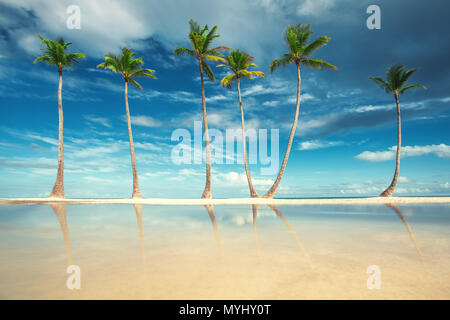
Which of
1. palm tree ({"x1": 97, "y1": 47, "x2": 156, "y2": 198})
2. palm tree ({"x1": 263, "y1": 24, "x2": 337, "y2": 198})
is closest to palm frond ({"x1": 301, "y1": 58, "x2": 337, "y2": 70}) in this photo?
palm tree ({"x1": 263, "y1": 24, "x2": 337, "y2": 198})

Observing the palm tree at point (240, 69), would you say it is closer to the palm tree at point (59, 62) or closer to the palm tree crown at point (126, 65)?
the palm tree crown at point (126, 65)

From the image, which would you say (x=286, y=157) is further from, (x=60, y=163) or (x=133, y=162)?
(x=60, y=163)

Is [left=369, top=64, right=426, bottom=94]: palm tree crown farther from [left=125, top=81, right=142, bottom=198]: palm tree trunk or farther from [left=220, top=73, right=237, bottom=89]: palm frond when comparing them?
[left=125, top=81, right=142, bottom=198]: palm tree trunk

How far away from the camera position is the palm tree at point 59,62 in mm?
20203

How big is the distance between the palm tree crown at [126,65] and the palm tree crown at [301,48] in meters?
12.7

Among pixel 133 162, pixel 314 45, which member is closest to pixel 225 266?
pixel 133 162

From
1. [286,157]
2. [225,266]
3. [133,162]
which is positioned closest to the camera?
[225,266]

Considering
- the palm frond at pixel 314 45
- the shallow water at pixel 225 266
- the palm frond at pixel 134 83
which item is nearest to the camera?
the shallow water at pixel 225 266

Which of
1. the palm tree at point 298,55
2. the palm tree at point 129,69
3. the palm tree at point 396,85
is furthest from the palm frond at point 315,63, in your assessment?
the palm tree at point 129,69

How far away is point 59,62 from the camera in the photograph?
21562 millimetres

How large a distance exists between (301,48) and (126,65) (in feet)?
53.7
